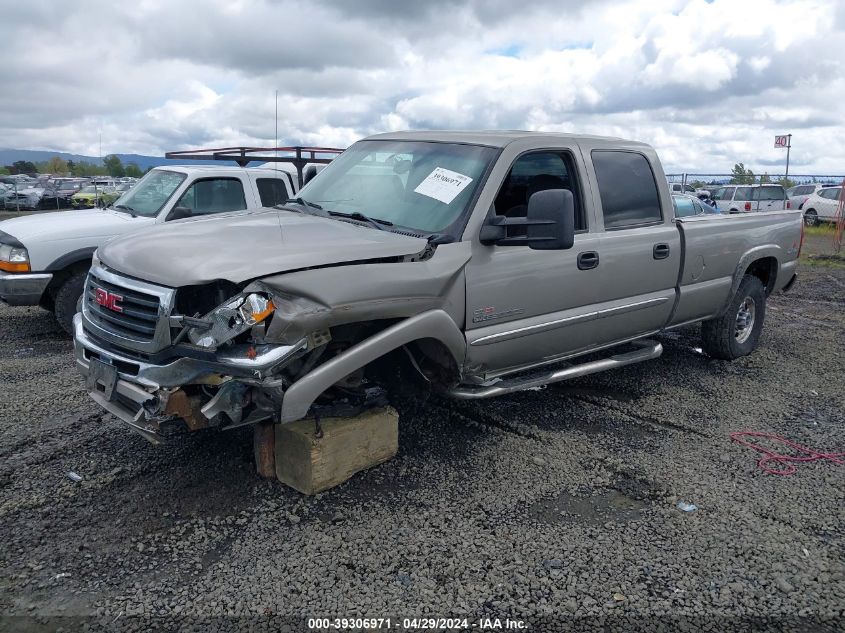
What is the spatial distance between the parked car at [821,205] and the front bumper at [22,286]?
23.1 meters

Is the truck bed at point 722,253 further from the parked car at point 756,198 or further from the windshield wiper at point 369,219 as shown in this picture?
the parked car at point 756,198

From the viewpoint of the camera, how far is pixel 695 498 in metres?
3.84

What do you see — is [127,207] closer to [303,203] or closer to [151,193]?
[151,193]

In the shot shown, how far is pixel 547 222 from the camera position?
3.73 meters

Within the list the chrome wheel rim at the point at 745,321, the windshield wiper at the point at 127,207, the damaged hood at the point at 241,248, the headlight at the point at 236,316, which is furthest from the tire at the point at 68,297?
the chrome wheel rim at the point at 745,321

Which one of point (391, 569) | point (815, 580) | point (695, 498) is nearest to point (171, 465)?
point (391, 569)

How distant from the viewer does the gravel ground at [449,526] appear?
2.87m

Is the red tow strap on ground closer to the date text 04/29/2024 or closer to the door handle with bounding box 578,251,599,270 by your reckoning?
the door handle with bounding box 578,251,599,270

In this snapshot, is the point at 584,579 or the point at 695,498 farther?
the point at 695,498

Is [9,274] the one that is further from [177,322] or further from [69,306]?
[177,322]

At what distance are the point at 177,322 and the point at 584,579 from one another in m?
2.12

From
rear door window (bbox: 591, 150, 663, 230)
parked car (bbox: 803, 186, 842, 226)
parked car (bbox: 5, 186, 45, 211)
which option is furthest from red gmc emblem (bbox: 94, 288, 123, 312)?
parked car (bbox: 5, 186, 45, 211)

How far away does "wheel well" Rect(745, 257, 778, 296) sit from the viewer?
6605 millimetres

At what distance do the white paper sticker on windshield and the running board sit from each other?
112cm
